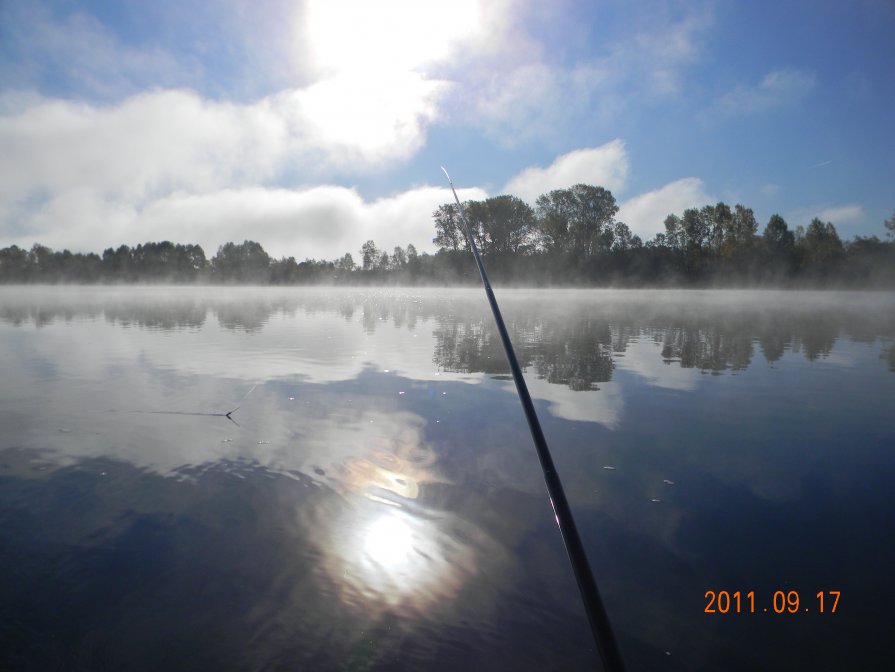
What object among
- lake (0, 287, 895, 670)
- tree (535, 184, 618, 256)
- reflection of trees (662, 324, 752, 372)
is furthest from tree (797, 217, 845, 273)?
lake (0, 287, 895, 670)

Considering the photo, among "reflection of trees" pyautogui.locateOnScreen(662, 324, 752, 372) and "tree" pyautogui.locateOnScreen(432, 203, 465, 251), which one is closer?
"reflection of trees" pyautogui.locateOnScreen(662, 324, 752, 372)

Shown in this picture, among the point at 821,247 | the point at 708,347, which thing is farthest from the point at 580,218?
the point at 708,347

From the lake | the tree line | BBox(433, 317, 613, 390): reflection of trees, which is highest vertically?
the tree line

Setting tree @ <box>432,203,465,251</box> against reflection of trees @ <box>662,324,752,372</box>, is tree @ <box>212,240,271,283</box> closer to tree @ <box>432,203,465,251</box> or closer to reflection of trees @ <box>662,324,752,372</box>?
tree @ <box>432,203,465,251</box>

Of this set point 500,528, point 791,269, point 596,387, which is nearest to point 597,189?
point 791,269

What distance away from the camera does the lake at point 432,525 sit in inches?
101

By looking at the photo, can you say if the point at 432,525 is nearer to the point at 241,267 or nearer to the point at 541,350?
the point at 541,350

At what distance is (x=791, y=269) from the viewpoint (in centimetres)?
6688

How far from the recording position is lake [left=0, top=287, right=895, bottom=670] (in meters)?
2.57

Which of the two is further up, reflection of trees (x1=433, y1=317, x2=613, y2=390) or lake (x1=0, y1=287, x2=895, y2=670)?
reflection of trees (x1=433, y1=317, x2=613, y2=390)

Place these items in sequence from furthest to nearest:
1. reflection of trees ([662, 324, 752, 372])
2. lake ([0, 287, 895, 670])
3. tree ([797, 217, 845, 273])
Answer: tree ([797, 217, 845, 273])
reflection of trees ([662, 324, 752, 372])
lake ([0, 287, 895, 670])

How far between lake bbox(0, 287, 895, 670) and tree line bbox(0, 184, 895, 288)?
4959 centimetres

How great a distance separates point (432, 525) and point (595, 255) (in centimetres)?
8008

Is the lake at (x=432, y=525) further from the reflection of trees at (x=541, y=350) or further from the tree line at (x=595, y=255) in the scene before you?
the tree line at (x=595, y=255)
